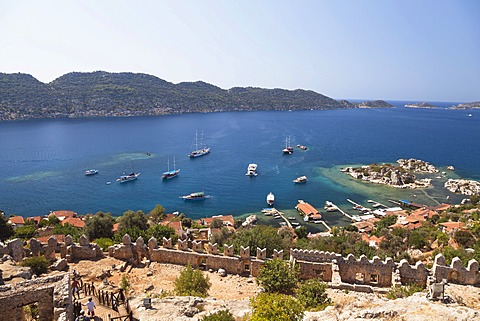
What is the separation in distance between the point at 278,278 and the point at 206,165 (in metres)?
64.8

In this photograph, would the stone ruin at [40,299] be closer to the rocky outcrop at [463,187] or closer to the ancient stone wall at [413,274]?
the ancient stone wall at [413,274]

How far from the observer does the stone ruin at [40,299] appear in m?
10.2

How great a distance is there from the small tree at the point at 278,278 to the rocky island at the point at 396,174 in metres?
54.6

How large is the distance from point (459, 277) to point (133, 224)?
27437 millimetres

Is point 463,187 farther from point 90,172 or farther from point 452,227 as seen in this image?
point 90,172

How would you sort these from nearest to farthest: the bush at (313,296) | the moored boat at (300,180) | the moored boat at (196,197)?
the bush at (313,296), the moored boat at (196,197), the moored boat at (300,180)

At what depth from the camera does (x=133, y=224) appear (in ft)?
109

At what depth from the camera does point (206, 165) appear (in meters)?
81.1

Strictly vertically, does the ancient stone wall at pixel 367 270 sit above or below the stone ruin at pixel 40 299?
below

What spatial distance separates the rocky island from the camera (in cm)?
6581

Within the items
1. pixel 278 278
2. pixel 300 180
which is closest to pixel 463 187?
pixel 300 180

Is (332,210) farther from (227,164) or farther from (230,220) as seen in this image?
(227,164)

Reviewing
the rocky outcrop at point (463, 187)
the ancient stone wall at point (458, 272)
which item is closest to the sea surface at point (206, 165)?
the rocky outcrop at point (463, 187)

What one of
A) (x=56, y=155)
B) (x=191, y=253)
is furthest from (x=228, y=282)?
(x=56, y=155)
